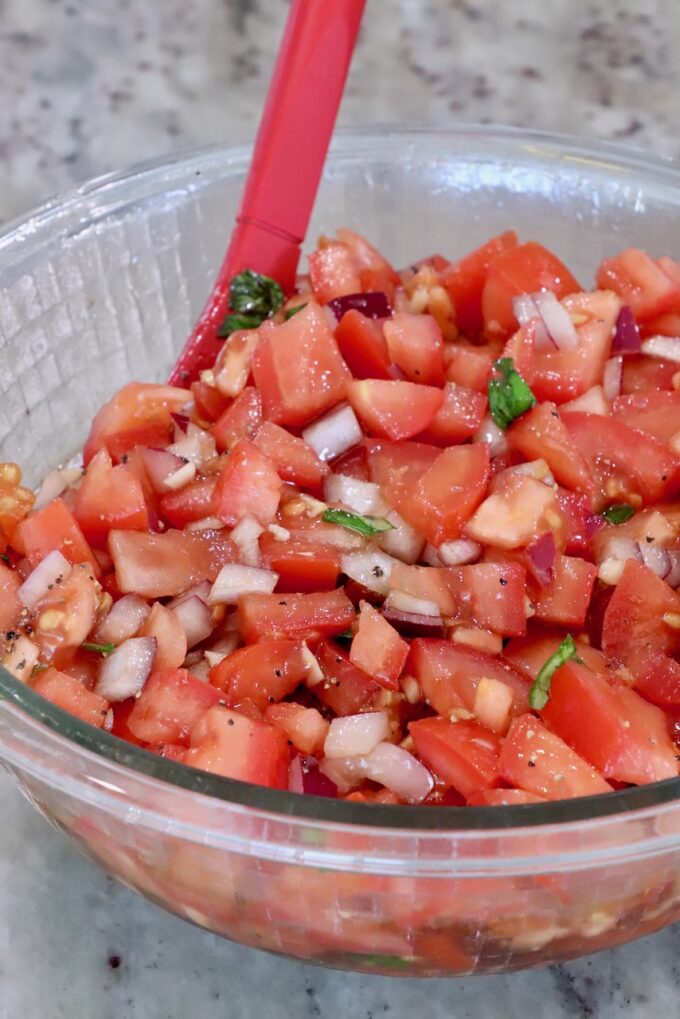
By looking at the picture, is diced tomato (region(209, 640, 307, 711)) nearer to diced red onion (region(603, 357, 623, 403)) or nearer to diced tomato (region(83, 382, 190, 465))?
diced tomato (region(83, 382, 190, 465))

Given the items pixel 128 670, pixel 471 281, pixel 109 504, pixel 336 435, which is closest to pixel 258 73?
pixel 471 281

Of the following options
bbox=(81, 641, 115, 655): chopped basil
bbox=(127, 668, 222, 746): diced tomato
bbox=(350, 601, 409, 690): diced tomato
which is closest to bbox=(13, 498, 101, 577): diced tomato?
bbox=(81, 641, 115, 655): chopped basil

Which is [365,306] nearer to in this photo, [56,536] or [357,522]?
[357,522]

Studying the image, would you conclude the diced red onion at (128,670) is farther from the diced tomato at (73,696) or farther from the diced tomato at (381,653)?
the diced tomato at (381,653)

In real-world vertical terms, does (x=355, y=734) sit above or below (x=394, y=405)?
below

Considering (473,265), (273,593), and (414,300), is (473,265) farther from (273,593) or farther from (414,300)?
(273,593)

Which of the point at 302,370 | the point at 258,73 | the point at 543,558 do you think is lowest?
the point at 543,558

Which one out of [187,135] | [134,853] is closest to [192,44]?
[187,135]
